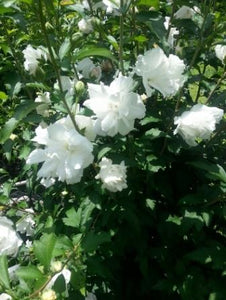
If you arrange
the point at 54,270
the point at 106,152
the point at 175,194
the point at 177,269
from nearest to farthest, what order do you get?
1. the point at 54,270
2. the point at 106,152
3. the point at 177,269
4. the point at 175,194

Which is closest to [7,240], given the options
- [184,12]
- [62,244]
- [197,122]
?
[62,244]

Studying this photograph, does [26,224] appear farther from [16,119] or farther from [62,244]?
[16,119]

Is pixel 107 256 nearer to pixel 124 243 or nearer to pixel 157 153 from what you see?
pixel 124 243

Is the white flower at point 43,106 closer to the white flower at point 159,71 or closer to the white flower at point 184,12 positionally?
the white flower at point 159,71

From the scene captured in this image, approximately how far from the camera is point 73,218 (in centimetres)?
185

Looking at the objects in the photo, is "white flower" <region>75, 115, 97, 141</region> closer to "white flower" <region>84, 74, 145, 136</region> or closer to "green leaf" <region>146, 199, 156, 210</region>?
"white flower" <region>84, 74, 145, 136</region>

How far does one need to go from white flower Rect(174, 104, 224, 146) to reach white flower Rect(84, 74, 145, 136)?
23 centimetres

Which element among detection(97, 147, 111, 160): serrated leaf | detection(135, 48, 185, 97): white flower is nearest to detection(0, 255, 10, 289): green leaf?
detection(97, 147, 111, 160): serrated leaf

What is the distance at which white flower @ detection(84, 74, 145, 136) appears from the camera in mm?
1604

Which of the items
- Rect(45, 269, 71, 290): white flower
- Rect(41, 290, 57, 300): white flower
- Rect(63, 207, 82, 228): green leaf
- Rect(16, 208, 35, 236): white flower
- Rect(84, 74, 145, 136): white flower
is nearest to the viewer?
Rect(41, 290, 57, 300): white flower

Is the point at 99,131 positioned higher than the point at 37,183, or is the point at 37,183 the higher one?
the point at 99,131

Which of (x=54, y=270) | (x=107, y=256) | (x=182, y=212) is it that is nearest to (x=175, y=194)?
(x=182, y=212)

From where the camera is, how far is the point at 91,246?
1.62 metres

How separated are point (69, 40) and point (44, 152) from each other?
1.40ft
